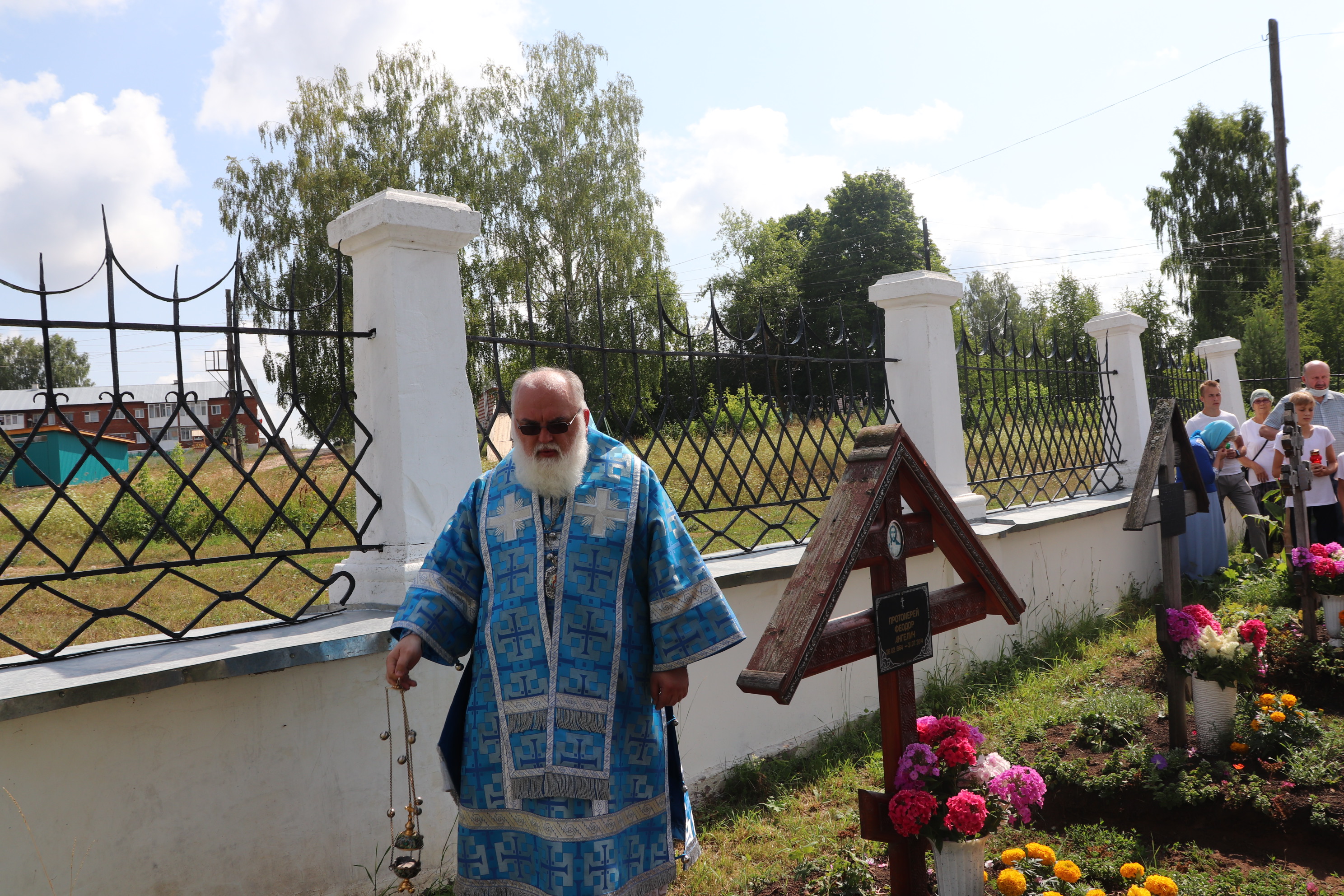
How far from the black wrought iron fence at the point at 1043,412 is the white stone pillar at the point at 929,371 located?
1.16 ft

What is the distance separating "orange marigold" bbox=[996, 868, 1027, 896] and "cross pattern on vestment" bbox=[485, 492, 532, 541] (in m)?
1.66

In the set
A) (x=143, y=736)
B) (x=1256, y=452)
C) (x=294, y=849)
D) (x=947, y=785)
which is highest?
(x=1256, y=452)

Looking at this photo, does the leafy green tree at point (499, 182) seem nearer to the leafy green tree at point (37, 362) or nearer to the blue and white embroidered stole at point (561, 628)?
the blue and white embroidered stole at point (561, 628)

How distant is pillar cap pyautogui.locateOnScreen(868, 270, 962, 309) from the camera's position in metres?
4.91

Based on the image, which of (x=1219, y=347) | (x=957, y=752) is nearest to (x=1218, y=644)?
(x=957, y=752)

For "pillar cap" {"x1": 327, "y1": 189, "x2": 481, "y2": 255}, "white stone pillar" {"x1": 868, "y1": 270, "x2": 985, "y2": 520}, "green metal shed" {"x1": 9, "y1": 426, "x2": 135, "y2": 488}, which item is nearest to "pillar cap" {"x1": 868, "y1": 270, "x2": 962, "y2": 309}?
"white stone pillar" {"x1": 868, "y1": 270, "x2": 985, "y2": 520}

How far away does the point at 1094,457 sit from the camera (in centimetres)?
714

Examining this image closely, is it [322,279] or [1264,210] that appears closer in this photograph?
[322,279]

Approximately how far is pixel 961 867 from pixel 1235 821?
1489 mm

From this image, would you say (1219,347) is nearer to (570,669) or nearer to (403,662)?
(570,669)

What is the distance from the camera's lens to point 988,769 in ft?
7.62

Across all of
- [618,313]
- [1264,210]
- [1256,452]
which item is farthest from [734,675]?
[1264,210]

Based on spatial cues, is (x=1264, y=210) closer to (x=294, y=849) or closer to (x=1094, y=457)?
(x=1094, y=457)

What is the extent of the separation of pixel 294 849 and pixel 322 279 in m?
15.8
